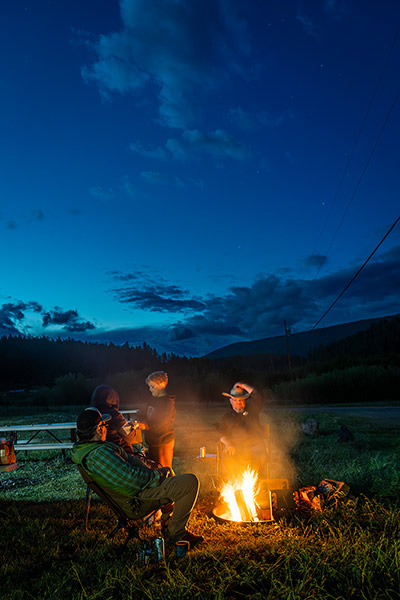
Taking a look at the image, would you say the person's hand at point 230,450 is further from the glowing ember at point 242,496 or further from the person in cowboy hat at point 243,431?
the glowing ember at point 242,496

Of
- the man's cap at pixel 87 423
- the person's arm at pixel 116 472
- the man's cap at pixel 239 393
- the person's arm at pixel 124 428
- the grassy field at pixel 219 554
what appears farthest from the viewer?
the man's cap at pixel 239 393

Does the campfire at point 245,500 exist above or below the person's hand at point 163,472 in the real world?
below

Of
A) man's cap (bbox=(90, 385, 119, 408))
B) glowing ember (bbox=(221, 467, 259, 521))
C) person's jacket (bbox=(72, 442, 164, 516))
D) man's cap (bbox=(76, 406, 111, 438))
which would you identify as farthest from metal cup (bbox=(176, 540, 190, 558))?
man's cap (bbox=(90, 385, 119, 408))

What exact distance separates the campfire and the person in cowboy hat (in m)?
0.53

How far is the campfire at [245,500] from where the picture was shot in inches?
195

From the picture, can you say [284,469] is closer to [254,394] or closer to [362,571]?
[254,394]

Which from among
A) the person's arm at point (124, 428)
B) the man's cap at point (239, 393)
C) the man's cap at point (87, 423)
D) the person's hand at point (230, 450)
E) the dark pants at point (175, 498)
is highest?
the man's cap at point (239, 393)

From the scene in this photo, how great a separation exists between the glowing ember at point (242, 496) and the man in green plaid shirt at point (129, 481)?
975 millimetres

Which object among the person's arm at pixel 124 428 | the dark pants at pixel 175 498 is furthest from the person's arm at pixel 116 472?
the person's arm at pixel 124 428

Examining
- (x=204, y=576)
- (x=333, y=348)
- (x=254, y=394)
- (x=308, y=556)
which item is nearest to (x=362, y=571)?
(x=308, y=556)

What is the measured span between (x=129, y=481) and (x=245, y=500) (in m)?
1.77

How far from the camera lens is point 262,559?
12.7 feet

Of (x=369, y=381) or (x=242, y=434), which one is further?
(x=369, y=381)

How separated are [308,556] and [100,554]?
1998 mm
